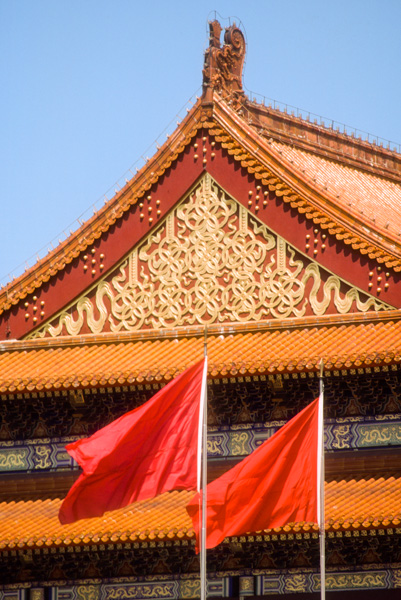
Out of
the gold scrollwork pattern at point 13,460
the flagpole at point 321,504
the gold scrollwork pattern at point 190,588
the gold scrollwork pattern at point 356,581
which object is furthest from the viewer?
the gold scrollwork pattern at point 13,460

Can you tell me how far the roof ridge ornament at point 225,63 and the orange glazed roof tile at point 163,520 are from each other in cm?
738

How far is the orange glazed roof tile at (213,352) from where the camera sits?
2136 centimetres

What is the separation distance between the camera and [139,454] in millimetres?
19312

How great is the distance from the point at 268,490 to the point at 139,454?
178 cm

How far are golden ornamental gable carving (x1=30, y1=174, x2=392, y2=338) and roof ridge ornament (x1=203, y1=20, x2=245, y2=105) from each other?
2045 millimetres

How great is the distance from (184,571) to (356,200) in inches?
358

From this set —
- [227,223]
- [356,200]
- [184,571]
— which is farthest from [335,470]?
[356,200]

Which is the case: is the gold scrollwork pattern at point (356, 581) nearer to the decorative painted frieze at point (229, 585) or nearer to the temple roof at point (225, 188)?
the decorative painted frieze at point (229, 585)

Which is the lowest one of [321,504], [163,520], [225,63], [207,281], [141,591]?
[141,591]

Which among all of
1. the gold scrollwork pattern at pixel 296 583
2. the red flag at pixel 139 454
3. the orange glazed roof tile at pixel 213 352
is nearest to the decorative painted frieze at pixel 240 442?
the orange glazed roof tile at pixel 213 352

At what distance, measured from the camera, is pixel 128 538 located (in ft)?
67.7

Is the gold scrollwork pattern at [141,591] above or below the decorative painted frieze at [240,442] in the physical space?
below

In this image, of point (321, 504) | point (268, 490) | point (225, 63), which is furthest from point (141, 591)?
point (225, 63)

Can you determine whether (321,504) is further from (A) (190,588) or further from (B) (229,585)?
(A) (190,588)
